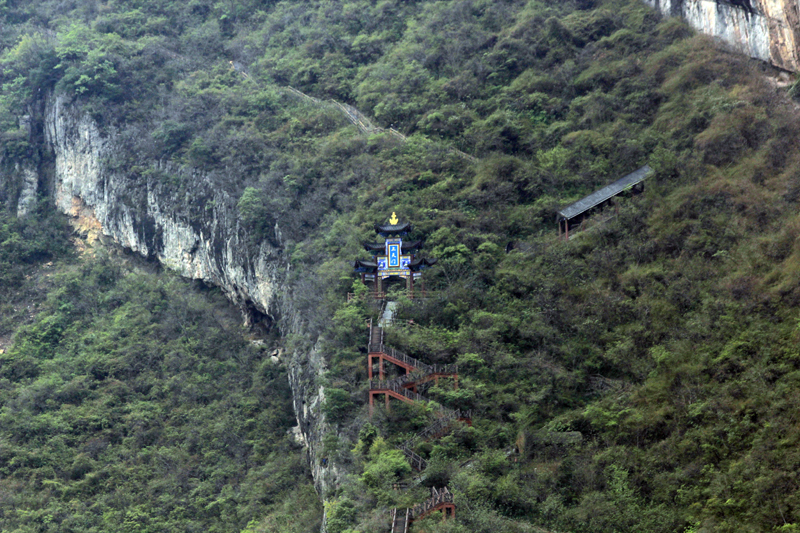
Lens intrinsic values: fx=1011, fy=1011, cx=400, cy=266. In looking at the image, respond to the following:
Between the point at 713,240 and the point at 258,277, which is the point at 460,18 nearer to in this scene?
the point at 258,277

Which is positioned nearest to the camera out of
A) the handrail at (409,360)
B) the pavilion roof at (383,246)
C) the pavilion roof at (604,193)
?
the handrail at (409,360)

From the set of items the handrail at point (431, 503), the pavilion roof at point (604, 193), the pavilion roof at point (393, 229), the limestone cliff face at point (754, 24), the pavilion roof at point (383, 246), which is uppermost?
the limestone cliff face at point (754, 24)

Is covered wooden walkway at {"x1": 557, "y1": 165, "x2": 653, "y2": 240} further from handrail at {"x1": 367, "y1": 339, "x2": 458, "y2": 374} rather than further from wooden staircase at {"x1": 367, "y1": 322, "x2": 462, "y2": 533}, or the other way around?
wooden staircase at {"x1": 367, "y1": 322, "x2": 462, "y2": 533}

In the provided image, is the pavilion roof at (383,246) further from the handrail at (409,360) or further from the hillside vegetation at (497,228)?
the handrail at (409,360)

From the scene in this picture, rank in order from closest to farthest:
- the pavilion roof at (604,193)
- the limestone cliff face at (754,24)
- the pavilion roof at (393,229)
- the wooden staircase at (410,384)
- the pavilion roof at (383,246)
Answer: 1. the wooden staircase at (410,384)
2. the pavilion roof at (383,246)
3. the pavilion roof at (393,229)
4. the pavilion roof at (604,193)
5. the limestone cliff face at (754,24)

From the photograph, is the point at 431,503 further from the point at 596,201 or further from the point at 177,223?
the point at 177,223

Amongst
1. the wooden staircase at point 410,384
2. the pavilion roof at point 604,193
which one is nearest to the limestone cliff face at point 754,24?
the pavilion roof at point 604,193

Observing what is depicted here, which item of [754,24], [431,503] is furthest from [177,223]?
[754,24]

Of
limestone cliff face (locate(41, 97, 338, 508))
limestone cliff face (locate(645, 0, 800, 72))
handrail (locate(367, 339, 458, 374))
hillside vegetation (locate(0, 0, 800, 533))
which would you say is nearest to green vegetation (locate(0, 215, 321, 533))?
hillside vegetation (locate(0, 0, 800, 533))
